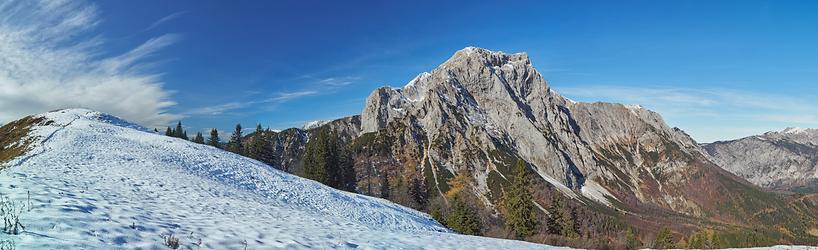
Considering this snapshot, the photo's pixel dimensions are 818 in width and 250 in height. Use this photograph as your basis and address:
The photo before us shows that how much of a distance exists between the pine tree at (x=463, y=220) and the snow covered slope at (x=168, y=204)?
20.0 metres

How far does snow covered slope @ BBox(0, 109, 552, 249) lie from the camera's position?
1067 centimetres

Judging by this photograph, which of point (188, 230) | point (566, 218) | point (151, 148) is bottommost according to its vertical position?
point (566, 218)

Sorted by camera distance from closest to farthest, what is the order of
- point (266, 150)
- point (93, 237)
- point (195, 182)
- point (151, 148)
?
point (93, 237), point (195, 182), point (151, 148), point (266, 150)

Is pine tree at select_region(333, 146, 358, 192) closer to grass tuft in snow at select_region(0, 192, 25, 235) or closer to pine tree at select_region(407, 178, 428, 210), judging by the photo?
pine tree at select_region(407, 178, 428, 210)

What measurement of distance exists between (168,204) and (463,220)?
44.7 m

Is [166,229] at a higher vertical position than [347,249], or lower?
higher

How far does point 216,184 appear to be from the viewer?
30922 mm

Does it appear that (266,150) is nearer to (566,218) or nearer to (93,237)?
(566,218)

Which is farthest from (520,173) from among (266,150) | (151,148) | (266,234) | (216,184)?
(266,150)

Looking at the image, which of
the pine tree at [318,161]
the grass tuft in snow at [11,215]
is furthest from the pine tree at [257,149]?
the grass tuft in snow at [11,215]

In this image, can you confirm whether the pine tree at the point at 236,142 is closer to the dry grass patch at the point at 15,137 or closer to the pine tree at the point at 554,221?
the dry grass patch at the point at 15,137

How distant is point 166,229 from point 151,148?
1374 inches

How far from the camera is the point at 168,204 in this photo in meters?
18.3

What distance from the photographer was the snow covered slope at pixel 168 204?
1067 centimetres
